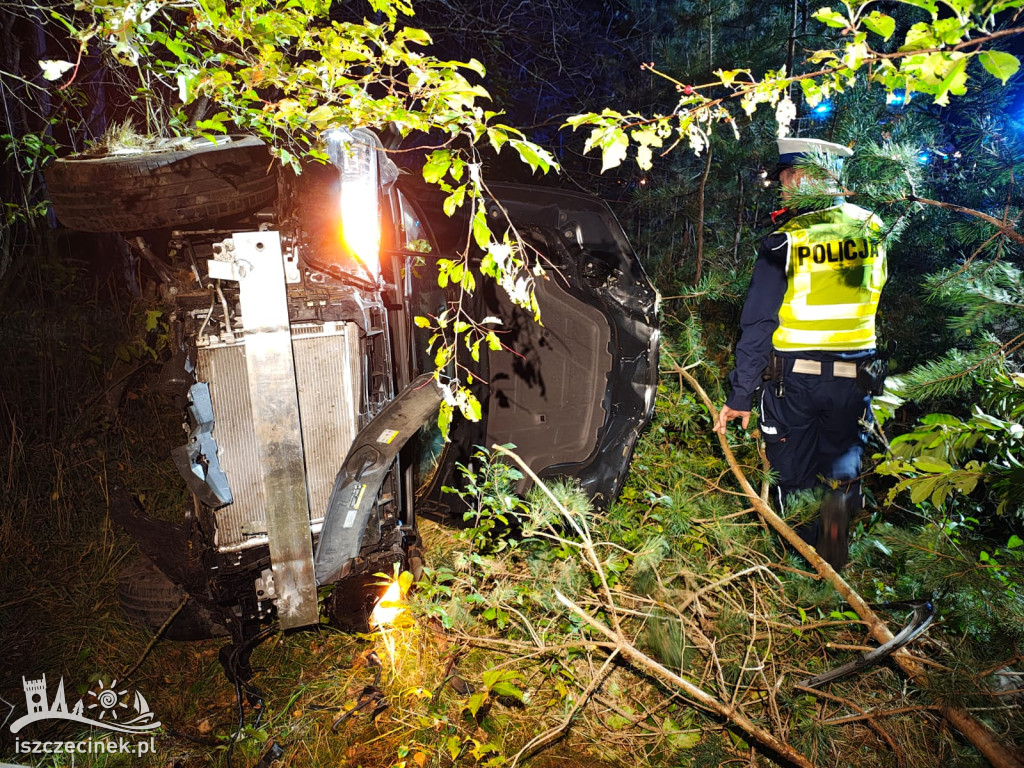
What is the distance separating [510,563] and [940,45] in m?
2.51

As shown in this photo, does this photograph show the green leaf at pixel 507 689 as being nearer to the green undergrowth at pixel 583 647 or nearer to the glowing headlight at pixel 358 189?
the green undergrowth at pixel 583 647

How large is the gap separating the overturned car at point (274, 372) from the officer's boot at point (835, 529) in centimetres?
106

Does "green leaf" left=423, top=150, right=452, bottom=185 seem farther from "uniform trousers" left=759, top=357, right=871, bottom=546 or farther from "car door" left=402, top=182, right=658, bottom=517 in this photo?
"uniform trousers" left=759, top=357, right=871, bottom=546

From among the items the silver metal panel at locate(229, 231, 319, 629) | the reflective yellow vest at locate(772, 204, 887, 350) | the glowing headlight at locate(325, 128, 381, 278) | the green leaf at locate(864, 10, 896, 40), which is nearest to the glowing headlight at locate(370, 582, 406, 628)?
the silver metal panel at locate(229, 231, 319, 629)

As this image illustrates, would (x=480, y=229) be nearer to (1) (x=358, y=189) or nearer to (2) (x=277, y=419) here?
(1) (x=358, y=189)

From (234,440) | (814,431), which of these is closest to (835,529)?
(814,431)

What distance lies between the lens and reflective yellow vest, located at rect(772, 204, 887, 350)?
8.87ft

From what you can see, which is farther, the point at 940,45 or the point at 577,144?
the point at 577,144

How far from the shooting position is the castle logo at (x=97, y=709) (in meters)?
2.42

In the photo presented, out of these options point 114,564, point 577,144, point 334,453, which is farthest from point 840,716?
point 577,144

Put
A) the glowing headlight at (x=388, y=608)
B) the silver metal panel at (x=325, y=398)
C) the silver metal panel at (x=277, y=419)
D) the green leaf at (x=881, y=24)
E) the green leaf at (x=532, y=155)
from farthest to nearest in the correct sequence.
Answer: the glowing headlight at (x=388, y=608), the silver metal panel at (x=325, y=398), the silver metal panel at (x=277, y=419), the green leaf at (x=532, y=155), the green leaf at (x=881, y=24)

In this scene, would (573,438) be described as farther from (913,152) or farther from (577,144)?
(577,144)

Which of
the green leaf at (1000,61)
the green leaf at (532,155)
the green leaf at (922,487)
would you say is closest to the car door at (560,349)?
the green leaf at (532,155)

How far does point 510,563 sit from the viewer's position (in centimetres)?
273
